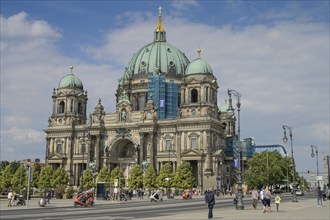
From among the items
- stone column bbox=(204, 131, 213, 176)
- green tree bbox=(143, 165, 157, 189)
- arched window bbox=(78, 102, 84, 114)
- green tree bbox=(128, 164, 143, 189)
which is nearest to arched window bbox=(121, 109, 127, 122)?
green tree bbox=(128, 164, 143, 189)

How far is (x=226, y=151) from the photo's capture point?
113 meters

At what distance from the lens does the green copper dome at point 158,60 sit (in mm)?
116750

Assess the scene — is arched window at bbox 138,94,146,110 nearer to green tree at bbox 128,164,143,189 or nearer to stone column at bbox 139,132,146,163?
stone column at bbox 139,132,146,163

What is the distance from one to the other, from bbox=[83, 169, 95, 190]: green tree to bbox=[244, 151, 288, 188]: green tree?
39.8 metres

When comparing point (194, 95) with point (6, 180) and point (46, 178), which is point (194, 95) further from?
point (6, 180)

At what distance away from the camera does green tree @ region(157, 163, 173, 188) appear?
91.4 metres

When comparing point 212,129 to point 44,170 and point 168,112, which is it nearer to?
point 168,112

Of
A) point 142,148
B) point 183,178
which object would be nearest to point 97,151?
point 142,148

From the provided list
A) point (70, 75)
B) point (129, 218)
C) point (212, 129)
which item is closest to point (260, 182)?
point (212, 129)

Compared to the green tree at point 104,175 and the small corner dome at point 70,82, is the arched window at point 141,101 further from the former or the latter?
the green tree at point 104,175

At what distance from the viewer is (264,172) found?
113 metres

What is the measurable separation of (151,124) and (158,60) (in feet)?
75.9

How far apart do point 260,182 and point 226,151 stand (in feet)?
37.2

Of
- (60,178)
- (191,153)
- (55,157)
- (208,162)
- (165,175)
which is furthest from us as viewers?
(55,157)
